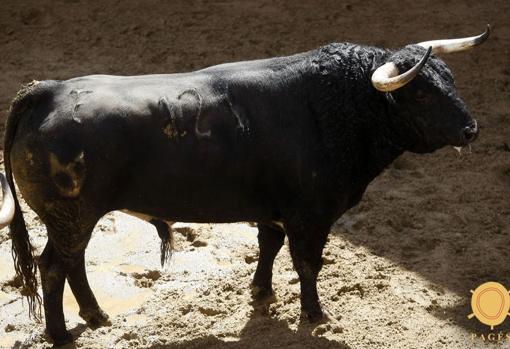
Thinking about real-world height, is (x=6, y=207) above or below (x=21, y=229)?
above

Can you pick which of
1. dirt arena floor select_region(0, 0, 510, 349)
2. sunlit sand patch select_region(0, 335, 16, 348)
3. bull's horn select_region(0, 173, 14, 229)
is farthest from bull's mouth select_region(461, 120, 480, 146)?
sunlit sand patch select_region(0, 335, 16, 348)

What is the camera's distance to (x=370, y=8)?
10352mm

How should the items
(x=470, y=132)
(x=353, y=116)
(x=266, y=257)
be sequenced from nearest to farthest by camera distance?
(x=470, y=132)
(x=353, y=116)
(x=266, y=257)

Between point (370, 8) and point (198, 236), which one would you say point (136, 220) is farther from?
point (370, 8)

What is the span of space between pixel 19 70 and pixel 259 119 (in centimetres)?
517

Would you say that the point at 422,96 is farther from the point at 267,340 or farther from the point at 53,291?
the point at 53,291

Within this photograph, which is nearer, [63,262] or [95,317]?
[63,262]

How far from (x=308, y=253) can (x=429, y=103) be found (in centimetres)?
127

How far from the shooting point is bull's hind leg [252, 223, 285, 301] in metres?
6.14

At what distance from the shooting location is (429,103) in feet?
18.2

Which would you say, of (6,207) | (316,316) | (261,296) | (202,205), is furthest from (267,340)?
(6,207)

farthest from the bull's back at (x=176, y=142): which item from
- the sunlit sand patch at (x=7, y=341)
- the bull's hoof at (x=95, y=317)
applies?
the sunlit sand patch at (x=7, y=341)

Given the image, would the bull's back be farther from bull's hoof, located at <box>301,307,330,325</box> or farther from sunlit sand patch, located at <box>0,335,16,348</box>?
sunlit sand patch, located at <box>0,335,16,348</box>

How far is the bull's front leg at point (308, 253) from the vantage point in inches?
226
